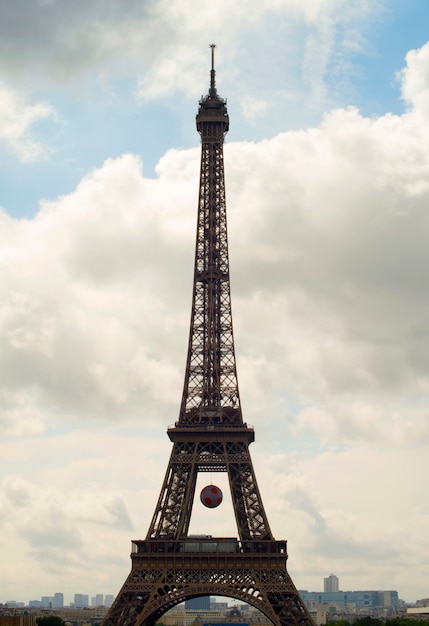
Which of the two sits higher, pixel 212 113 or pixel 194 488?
pixel 212 113

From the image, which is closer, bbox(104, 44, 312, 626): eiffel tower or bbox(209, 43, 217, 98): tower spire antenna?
bbox(104, 44, 312, 626): eiffel tower

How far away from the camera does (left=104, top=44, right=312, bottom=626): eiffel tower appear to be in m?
110

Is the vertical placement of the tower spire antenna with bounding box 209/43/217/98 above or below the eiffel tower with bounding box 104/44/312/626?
above

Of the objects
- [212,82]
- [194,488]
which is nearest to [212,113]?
[212,82]

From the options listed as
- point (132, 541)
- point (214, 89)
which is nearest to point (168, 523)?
point (132, 541)

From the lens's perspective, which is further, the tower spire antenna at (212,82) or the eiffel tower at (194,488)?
the tower spire antenna at (212,82)

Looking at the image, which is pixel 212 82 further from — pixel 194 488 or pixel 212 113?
pixel 194 488

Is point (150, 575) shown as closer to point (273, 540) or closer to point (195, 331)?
point (273, 540)

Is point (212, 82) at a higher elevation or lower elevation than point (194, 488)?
higher

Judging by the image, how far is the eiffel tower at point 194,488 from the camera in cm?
10950

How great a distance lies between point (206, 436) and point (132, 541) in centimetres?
1503

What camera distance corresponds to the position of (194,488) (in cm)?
11788

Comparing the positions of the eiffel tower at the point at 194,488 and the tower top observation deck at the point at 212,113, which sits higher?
the tower top observation deck at the point at 212,113

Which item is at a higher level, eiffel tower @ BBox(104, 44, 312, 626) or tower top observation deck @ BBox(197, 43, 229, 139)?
tower top observation deck @ BBox(197, 43, 229, 139)
